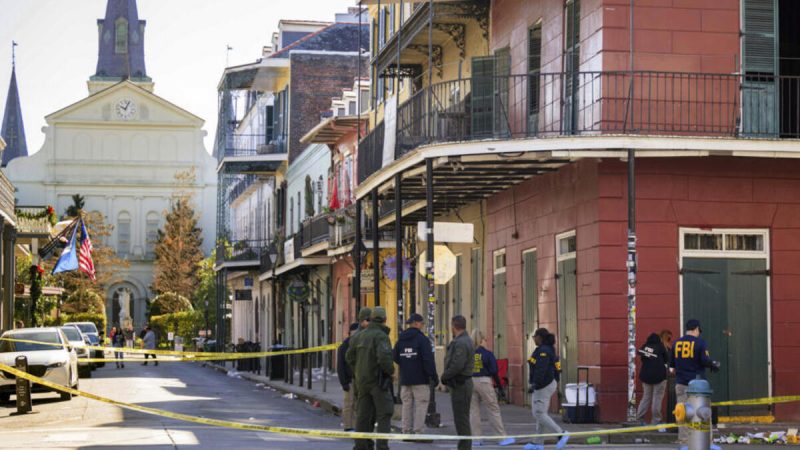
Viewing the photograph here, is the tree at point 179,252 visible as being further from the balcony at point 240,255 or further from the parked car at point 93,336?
the parked car at point 93,336

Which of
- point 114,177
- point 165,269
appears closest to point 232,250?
point 165,269

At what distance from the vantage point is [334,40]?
2142 inches

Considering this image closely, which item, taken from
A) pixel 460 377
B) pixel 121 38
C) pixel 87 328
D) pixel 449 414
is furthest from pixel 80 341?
pixel 121 38

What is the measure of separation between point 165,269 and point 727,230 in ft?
231

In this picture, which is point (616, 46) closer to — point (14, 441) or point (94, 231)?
point (14, 441)

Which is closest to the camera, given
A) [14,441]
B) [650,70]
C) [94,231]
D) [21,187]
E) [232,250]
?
[14,441]

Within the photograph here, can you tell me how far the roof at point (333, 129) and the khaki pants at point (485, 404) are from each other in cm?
2214

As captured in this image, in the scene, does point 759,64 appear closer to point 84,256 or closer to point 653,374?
point 653,374

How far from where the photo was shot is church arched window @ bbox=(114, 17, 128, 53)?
115 metres

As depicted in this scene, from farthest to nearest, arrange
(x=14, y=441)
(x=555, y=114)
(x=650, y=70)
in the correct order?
(x=555, y=114), (x=650, y=70), (x=14, y=441)

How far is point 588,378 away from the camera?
19.8 m

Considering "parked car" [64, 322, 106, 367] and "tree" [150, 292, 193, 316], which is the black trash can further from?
"tree" [150, 292, 193, 316]

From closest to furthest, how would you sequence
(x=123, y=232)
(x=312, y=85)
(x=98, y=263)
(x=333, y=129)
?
(x=333, y=129), (x=312, y=85), (x=98, y=263), (x=123, y=232)

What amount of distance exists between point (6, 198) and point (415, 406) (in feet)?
88.2
